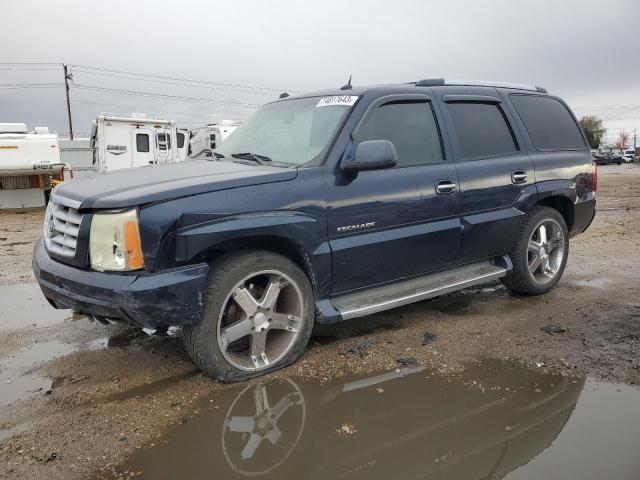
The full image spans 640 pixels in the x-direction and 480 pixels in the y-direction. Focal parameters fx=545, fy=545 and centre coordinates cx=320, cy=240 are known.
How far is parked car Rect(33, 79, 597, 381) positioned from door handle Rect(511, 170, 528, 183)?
13 mm

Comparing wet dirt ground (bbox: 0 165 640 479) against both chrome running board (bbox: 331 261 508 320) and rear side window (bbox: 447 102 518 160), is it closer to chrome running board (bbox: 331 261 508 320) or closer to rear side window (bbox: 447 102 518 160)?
chrome running board (bbox: 331 261 508 320)

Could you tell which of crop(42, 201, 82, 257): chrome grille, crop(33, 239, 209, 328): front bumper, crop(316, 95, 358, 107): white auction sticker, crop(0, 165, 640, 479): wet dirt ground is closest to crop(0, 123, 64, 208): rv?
crop(0, 165, 640, 479): wet dirt ground

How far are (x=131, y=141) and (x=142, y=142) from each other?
1.20 ft

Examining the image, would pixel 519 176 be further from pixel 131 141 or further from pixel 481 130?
pixel 131 141

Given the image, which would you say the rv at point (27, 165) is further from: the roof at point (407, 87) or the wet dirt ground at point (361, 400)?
the roof at point (407, 87)

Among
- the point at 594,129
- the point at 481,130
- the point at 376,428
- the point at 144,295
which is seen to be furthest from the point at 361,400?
the point at 594,129

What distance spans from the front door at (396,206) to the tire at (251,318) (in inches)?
13.6

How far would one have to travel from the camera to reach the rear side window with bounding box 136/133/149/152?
16250mm

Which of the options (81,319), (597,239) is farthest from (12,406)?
(597,239)

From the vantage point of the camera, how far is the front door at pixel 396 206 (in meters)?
3.75

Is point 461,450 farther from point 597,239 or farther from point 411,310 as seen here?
point 597,239

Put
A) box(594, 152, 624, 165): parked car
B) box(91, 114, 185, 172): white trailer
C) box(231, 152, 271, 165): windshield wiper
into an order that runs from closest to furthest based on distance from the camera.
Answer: box(231, 152, 271, 165): windshield wiper, box(91, 114, 185, 172): white trailer, box(594, 152, 624, 165): parked car

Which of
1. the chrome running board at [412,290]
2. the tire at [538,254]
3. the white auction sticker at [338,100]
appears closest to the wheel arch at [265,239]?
the chrome running board at [412,290]

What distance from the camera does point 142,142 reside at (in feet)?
53.7
